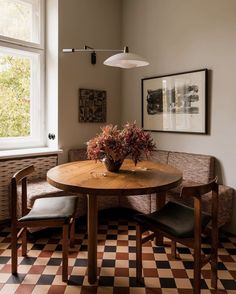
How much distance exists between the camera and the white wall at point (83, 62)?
3529mm

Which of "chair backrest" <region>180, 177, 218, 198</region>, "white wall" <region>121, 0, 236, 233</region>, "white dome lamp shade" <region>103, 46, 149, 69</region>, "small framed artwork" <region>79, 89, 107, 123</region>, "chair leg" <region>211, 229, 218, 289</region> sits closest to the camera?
"chair backrest" <region>180, 177, 218, 198</region>

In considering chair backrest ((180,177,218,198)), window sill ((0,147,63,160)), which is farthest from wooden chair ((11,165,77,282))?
chair backrest ((180,177,218,198))

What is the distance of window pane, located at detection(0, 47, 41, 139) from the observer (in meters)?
3.38

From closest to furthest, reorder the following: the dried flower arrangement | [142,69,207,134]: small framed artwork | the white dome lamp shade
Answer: the dried flower arrangement, the white dome lamp shade, [142,69,207,134]: small framed artwork

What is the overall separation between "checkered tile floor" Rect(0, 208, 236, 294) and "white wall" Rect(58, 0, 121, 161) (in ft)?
4.20

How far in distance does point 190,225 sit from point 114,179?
2.04 feet

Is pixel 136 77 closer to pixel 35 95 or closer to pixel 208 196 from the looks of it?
pixel 35 95

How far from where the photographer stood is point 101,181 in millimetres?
1956

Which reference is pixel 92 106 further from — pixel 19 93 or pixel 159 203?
pixel 159 203

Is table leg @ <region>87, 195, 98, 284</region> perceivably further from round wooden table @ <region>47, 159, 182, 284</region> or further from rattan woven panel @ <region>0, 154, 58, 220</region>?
rattan woven panel @ <region>0, 154, 58, 220</region>

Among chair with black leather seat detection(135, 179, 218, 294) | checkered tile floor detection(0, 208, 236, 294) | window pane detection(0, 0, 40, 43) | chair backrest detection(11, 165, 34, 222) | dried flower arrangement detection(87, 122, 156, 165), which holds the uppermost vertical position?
window pane detection(0, 0, 40, 43)

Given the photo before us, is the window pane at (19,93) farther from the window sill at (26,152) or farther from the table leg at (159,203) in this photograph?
the table leg at (159,203)

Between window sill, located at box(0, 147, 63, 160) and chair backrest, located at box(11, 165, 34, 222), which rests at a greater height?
window sill, located at box(0, 147, 63, 160)

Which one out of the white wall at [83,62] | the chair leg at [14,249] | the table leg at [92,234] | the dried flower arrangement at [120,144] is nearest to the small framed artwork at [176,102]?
the white wall at [83,62]
